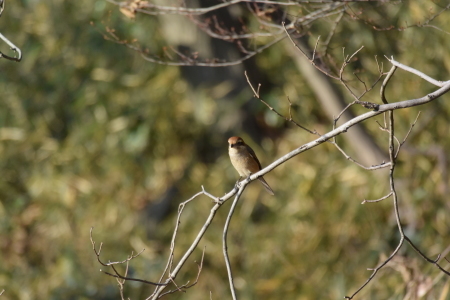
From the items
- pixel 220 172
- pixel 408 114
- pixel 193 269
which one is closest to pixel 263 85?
pixel 220 172

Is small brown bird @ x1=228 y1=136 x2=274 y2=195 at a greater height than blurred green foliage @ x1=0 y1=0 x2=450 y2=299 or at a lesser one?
greater

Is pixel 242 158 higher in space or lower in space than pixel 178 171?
higher

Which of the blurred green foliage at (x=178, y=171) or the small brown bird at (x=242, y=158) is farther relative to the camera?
the blurred green foliage at (x=178, y=171)

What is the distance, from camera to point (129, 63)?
9055 mm

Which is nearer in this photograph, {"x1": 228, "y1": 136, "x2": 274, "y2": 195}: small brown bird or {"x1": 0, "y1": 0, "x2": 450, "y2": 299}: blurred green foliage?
{"x1": 228, "y1": 136, "x2": 274, "y2": 195}: small brown bird

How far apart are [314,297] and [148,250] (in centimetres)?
212

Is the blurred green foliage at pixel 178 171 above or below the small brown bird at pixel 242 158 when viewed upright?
below

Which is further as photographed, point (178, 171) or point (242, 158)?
point (178, 171)

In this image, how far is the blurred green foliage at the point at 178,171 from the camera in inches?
275

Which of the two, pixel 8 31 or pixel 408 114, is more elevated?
pixel 408 114

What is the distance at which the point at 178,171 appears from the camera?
8625 millimetres

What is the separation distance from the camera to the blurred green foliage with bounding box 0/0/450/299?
6.98 meters

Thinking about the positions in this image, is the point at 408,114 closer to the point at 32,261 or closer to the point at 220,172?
the point at 220,172

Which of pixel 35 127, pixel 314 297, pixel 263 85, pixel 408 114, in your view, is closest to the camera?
pixel 314 297
